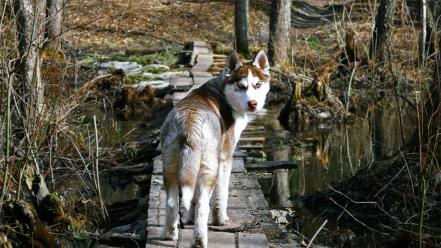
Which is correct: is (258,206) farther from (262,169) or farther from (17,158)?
(262,169)

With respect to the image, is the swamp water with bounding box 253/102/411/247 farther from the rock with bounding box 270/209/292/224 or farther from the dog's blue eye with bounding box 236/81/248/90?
the dog's blue eye with bounding box 236/81/248/90

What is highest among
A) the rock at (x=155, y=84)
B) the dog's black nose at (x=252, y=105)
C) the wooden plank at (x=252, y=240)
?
the dog's black nose at (x=252, y=105)

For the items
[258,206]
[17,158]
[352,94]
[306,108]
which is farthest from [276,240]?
[352,94]

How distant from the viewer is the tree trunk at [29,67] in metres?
8.18

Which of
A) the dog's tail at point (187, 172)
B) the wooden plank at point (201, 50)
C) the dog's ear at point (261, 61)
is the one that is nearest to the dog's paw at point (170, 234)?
the dog's tail at point (187, 172)

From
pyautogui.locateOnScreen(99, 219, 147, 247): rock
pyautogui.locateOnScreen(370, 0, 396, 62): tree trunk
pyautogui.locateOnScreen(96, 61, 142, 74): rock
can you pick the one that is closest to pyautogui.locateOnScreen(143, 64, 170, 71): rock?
pyautogui.locateOnScreen(96, 61, 142, 74): rock

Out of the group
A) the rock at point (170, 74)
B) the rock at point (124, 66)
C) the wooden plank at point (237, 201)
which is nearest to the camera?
the wooden plank at point (237, 201)

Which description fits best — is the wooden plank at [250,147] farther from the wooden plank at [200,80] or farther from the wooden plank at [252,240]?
the wooden plank at [252,240]

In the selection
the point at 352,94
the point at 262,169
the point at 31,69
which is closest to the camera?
the point at 31,69

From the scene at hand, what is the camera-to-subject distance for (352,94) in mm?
16781

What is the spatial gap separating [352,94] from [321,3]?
9436 mm

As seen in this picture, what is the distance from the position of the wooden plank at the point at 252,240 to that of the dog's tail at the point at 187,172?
789 millimetres

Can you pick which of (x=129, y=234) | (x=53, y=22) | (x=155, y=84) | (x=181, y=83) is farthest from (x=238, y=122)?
(x=155, y=84)

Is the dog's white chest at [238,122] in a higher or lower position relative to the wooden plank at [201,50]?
lower
